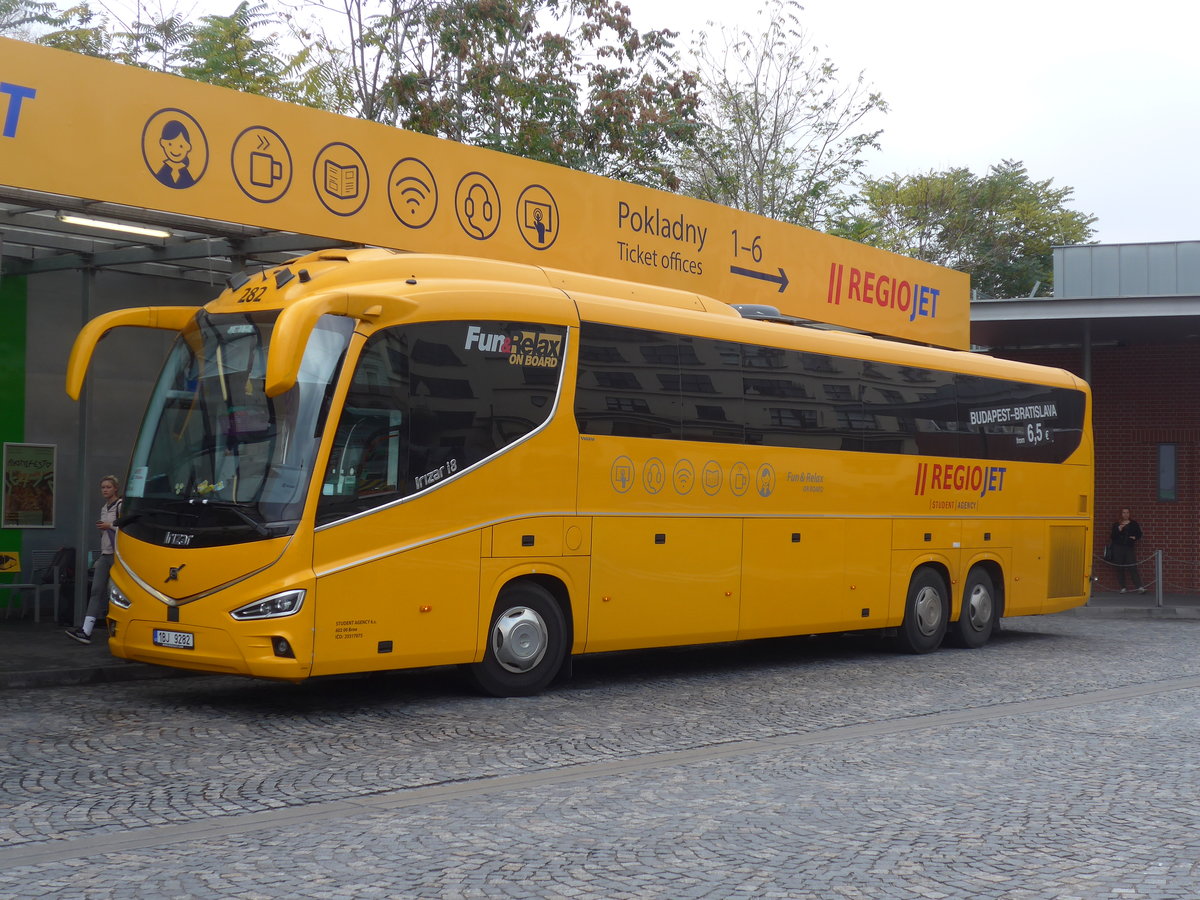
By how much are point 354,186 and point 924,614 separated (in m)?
8.08

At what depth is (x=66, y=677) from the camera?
1144cm

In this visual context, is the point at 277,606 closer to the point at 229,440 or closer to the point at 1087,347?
the point at 229,440

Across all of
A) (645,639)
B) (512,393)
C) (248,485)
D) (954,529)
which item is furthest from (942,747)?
(954,529)

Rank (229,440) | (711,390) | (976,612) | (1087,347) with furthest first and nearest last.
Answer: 1. (1087,347)
2. (976,612)
3. (711,390)
4. (229,440)

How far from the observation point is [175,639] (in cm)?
978

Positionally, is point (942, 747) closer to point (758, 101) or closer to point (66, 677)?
point (66, 677)

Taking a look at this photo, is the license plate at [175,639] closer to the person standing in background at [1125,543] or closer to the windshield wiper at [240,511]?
the windshield wiper at [240,511]

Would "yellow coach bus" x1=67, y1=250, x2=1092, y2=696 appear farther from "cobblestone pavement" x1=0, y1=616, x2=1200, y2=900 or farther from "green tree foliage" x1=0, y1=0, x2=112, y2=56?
"green tree foliage" x1=0, y1=0, x2=112, y2=56

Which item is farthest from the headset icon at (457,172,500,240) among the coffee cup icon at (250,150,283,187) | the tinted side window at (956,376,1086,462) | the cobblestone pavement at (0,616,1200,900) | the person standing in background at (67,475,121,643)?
the tinted side window at (956,376,1086,462)

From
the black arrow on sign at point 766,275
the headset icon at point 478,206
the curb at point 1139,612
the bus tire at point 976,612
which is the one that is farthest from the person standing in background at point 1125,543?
the headset icon at point 478,206

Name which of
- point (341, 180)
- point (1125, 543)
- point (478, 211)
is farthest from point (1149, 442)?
point (341, 180)

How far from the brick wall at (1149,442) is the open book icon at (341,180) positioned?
61.7ft

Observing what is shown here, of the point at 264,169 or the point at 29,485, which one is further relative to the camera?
the point at 29,485

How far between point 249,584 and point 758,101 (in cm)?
→ 2832
